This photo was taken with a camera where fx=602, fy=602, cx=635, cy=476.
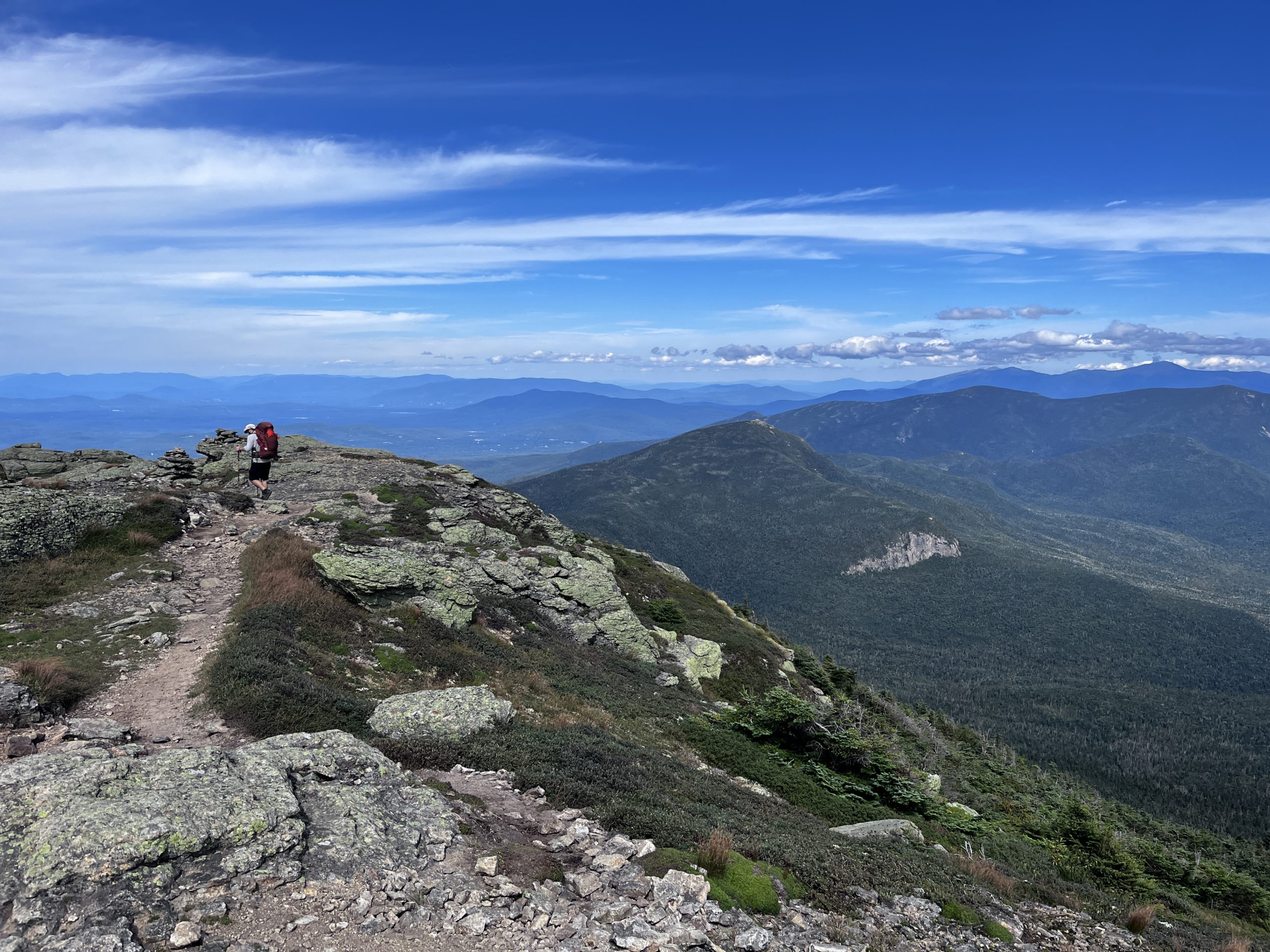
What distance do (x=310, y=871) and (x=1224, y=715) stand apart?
845ft

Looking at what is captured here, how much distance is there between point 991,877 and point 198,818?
1773 cm

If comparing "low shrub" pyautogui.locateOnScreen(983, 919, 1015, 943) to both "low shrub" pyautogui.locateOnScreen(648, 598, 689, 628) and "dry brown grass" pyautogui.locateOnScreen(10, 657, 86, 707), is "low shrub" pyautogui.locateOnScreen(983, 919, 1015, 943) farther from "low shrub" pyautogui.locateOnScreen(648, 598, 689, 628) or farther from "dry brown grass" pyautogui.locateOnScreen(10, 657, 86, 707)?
"low shrub" pyautogui.locateOnScreen(648, 598, 689, 628)

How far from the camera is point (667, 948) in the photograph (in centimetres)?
908

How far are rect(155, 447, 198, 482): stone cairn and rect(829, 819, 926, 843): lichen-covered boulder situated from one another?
48.0 m

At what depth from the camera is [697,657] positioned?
4181 cm

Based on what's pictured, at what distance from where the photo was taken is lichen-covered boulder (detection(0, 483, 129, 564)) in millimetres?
24391

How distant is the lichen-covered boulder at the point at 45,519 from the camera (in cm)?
2439

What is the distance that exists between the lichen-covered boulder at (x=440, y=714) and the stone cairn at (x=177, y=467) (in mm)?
37585

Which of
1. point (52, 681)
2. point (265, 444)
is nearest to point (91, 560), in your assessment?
point (265, 444)

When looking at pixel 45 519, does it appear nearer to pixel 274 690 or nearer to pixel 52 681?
pixel 52 681

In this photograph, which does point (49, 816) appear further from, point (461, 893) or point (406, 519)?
point (406, 519)

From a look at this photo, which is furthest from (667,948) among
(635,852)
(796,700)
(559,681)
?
(796,700)

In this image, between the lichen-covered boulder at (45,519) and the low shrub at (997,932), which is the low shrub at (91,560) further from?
the low shrub at (997,932)

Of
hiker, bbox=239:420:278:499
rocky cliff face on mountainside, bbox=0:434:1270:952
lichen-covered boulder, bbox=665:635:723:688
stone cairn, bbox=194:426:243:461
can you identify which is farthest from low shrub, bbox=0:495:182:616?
lichen-covered boulder, bbox=665:635:723:688
